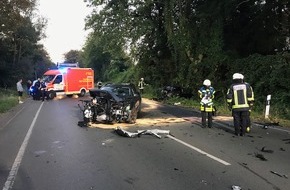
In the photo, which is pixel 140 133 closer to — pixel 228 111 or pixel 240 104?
pixel 240 104

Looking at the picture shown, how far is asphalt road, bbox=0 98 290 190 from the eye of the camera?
7.34 metres

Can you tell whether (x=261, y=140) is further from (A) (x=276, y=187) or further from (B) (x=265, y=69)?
(B) (x=265, y=69)

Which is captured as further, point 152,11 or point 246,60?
point 152,11

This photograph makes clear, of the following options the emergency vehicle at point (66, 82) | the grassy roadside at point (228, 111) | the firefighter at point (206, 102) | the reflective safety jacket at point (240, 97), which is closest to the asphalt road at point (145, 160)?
the firefighter at point (206, 102)

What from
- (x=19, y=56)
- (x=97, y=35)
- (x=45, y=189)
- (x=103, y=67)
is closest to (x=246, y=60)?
(x=97, y=35)

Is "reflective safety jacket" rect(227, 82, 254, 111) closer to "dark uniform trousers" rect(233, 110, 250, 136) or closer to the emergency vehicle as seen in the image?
"dark uniform trousers" rect(233, 110, 250, 136)

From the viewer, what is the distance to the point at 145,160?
9.27m

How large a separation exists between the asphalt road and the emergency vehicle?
21754mm

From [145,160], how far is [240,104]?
4.87 metres

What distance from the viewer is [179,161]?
9.11 meters

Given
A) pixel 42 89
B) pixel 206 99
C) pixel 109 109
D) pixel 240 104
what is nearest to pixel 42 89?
pixel 42 89

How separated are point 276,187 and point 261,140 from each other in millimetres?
5067

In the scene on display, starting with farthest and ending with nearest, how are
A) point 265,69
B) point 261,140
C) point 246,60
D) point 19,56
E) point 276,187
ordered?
point 19,56 < point 246,60 < point 265,69 < point 261,140 < point 276,187

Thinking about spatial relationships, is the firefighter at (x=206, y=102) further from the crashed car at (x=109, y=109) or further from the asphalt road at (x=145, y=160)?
the crashed car at (x=109, y=109)
